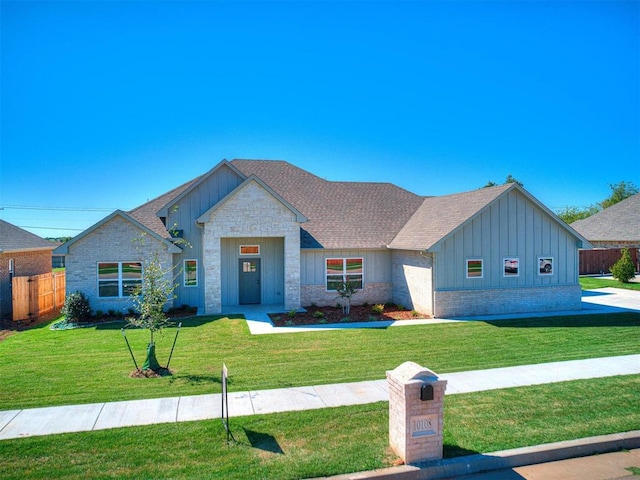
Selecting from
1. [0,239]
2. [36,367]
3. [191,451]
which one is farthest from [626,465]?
[0,239]

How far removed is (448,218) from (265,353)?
10892mm

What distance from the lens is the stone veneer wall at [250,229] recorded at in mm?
18281

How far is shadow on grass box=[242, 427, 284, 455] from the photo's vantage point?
6.65m

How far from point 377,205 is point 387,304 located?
600 centimetres

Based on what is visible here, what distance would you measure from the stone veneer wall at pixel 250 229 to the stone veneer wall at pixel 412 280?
4995 millimetres

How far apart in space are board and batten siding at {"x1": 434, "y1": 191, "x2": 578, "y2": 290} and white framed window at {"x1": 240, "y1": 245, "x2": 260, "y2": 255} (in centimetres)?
841

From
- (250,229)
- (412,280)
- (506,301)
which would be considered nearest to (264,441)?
(250,229)

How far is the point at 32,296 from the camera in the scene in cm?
1828

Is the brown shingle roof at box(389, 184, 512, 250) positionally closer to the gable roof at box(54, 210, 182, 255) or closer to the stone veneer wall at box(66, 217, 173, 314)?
the gable roof at box(54, 210, 182, 255)

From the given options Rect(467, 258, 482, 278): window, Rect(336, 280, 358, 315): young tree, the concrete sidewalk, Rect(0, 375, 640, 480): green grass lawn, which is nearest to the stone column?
Rect(0, 375, 640, 480): green grass lawn

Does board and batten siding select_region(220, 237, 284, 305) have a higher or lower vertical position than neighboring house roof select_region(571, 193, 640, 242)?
lower

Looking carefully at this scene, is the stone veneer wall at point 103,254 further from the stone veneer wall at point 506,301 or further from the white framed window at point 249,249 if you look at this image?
the stone veneer wall at point 506,301

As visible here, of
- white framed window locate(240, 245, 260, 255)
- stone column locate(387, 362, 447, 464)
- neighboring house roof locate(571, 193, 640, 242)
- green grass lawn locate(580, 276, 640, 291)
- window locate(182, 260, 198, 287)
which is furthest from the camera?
neighboring house roof locate(571, 193, 640, 242)

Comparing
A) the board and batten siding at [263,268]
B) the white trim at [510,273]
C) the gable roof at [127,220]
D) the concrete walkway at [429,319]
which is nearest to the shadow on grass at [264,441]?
the concrete walkway at [429,319]
